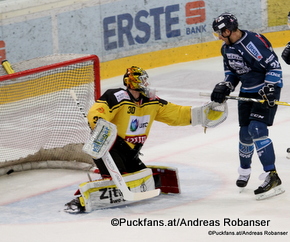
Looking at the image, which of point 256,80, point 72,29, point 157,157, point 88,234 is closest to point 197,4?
point 72,29

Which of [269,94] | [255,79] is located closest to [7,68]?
[255,79]

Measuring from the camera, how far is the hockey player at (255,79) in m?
5.06

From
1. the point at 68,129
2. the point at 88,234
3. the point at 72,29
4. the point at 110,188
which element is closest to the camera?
the point at 88,234

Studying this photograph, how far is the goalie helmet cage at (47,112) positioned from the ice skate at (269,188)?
1.46m

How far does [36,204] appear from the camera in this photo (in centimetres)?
532

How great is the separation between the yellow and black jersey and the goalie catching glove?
1.6 inches

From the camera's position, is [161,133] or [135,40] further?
[135,40]

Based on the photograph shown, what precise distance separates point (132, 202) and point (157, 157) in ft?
4.58

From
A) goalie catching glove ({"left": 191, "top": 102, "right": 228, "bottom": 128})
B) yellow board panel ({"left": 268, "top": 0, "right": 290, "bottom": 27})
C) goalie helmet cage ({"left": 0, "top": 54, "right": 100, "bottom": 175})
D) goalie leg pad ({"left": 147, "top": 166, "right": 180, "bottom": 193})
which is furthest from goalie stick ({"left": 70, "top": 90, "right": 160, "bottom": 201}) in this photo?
yellow board panel ({"left": 268, "top": 0, "right": 290, "bottom": 27})

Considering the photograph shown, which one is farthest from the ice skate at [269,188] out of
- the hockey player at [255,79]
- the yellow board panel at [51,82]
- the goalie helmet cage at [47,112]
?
the yellow board panel at [51,82]

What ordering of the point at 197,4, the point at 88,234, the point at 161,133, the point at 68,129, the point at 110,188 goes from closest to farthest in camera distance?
Answer: the point at 88,234 < the point at 110,188 < the point at 68,129 < the point at 161,133 < the point at 197,4

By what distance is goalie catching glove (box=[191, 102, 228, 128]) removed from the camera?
5.36 m

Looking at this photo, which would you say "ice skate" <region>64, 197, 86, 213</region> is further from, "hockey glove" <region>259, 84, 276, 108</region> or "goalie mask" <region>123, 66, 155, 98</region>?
"hockey glove" <region>259, 84, 276, 108</region>

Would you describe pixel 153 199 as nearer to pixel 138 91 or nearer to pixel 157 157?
pixel 138 91
